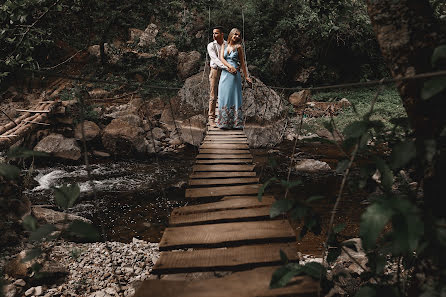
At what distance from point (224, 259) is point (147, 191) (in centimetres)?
366

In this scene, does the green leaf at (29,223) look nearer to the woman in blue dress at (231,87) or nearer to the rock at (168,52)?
the woman in blue dress at (231,87)

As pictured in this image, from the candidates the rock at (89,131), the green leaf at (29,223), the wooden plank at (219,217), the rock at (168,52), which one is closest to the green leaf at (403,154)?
the wooden plank at (219,217)

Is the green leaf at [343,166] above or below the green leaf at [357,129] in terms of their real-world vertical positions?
below

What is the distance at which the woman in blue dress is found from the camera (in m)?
4.12

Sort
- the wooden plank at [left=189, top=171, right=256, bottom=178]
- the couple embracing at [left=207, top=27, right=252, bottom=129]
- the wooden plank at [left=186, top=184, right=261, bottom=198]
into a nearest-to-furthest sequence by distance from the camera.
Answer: the wooden plank at [left=186, top=184, right=261, bottom=198]
the wooden plank at [left=189, top=171, right=256, bottom=178]
the couple embracing at [left=207, top=27, right=252, bottom=129]

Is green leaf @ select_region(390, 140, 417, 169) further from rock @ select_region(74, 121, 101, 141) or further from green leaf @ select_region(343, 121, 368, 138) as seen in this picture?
rock @ select_region(74, 121, 101, 141)

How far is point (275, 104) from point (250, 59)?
4.18 m

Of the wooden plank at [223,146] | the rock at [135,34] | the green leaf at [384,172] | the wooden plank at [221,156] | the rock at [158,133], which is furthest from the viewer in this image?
the rock at [135,34]

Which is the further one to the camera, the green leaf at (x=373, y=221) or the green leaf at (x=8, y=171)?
the green leaf at (x=8, y=171)

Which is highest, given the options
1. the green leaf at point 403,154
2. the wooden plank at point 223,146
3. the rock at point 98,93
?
the green leaf at point 403,154

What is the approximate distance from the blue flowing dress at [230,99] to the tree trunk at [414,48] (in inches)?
125

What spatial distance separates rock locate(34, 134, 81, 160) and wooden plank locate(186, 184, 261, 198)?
15.6ft

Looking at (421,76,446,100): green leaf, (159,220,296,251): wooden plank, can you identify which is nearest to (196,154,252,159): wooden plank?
(159,220,296,251): wooden plank

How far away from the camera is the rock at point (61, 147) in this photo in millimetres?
5695
